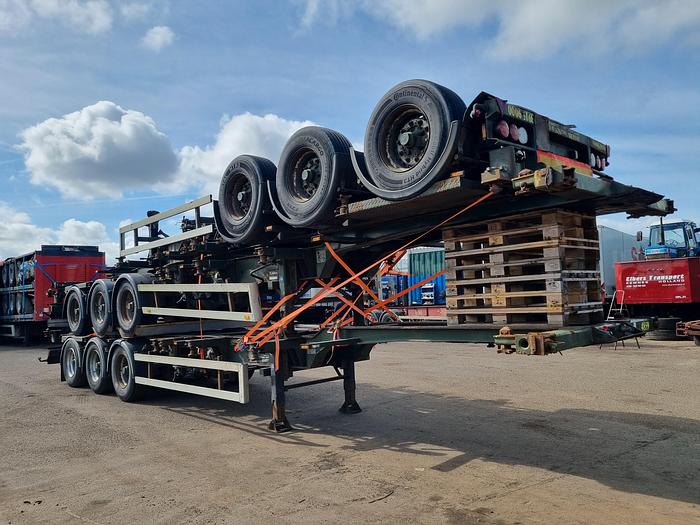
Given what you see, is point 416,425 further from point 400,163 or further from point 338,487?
point 400,163

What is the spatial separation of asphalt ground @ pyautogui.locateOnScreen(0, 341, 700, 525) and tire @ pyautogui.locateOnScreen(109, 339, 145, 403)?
0.25 meters

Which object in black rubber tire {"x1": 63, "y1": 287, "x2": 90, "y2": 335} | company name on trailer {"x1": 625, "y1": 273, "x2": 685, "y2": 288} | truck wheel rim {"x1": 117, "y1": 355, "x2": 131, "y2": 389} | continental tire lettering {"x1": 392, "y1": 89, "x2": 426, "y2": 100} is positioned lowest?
truck wheel rim {"x1": 117, "y1": 355, "x2": 131, "y2": 389}

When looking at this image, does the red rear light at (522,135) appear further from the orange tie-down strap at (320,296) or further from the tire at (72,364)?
the tire at (72,364)

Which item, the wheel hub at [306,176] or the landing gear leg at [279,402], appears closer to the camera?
the wheel hub at [306,176]

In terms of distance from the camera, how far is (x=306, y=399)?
30.4 feet

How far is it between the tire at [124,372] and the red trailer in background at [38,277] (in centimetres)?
930

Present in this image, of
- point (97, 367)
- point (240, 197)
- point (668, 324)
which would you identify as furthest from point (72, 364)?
point (668, 324)

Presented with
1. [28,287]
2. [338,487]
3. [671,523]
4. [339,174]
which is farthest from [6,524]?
[28,287]

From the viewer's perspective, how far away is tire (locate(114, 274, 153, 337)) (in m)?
9.06

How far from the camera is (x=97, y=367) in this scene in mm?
10469

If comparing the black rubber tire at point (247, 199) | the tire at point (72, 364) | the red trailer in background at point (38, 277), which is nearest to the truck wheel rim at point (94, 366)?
the tire at point (72, 364)

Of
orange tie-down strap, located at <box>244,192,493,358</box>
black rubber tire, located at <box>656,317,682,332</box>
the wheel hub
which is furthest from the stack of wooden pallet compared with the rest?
black rubber tire, located at <box>656,317,682,332</box>

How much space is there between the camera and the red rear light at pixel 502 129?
15.6 feet

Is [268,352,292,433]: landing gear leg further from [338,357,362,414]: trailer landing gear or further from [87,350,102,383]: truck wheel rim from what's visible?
[87,350,102,383]: truck wheel rim
